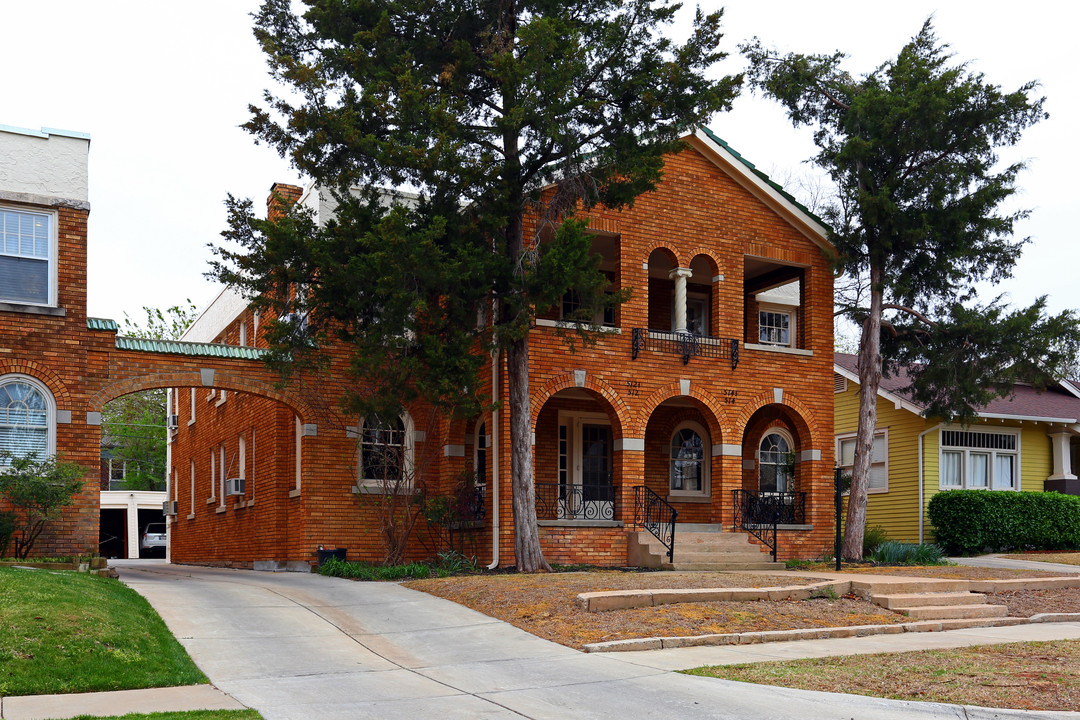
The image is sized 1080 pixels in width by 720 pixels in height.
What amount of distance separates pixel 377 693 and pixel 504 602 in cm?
490

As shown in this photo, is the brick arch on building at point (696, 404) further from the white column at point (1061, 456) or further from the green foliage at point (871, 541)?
the white column at point (1061, 456)

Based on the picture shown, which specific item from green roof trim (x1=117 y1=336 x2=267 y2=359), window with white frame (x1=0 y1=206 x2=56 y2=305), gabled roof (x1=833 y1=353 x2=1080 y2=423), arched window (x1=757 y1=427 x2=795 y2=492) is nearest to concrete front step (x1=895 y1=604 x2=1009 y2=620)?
arched window (x1=757 y1=427 x2=795 y2=492)

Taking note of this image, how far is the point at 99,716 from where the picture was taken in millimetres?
7922

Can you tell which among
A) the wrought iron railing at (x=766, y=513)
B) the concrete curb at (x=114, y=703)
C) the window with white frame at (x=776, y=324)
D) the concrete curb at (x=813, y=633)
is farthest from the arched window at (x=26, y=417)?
the window with white frame at (x=776, y=324)

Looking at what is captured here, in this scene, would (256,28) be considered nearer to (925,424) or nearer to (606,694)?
(606,694)

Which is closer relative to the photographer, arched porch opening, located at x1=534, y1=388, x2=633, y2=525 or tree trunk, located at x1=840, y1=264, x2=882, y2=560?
arched porch opening, located at x1=534, y1=388, x2=633, y2=525

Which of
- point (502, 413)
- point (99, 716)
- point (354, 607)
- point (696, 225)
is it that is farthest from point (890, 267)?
point (99, 716)

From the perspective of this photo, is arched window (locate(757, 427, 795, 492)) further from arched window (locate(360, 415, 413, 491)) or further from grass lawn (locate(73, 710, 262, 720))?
grass lawn (locate(73, 710, 262, 720))

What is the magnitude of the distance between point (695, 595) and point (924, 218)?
12445mm

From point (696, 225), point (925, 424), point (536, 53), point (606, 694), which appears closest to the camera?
point (606, 694)

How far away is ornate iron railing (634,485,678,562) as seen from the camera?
20.7 meters

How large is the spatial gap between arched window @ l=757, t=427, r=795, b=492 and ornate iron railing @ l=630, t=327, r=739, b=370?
3.91 meters

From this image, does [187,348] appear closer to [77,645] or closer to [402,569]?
[402,569]

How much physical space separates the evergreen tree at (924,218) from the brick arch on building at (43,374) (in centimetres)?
1611
